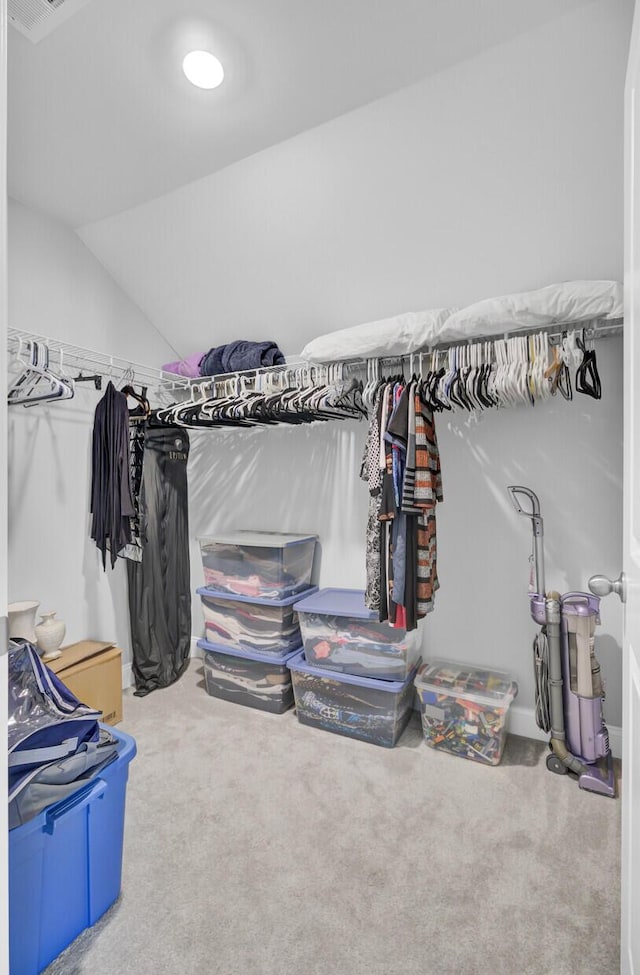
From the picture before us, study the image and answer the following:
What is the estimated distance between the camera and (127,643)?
10.0 feet

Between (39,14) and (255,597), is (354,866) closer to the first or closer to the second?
(255,597)

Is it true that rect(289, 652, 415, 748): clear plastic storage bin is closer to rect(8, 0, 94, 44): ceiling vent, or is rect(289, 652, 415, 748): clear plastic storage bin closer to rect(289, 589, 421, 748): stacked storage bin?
rect(289, 589, 421, 748): stacked storage bin

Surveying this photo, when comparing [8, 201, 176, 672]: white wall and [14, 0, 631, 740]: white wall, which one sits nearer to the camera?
[14, 0, 631, 740]: white wall

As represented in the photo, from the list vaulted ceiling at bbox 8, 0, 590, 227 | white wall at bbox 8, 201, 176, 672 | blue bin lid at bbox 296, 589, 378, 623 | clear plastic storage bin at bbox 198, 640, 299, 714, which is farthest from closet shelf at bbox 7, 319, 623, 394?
clear plastic storage bin at bbox 198, 640, 299, 714

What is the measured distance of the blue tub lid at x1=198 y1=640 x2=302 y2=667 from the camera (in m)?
2.56

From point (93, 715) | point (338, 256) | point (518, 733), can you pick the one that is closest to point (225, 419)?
point (338, 256)

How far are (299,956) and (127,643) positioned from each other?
213cm

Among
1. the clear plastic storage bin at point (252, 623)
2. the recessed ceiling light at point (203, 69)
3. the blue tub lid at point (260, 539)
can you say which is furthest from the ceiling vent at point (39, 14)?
the clear plastic storage bin at point (252, 623)

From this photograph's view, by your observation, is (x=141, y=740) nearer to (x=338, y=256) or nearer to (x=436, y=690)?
(x=436, y=690)

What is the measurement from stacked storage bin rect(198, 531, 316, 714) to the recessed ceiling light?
1981 mm

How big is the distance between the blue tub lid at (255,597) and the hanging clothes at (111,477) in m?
0.55

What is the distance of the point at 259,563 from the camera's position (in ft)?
8.79

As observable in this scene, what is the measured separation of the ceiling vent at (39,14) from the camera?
1497mm

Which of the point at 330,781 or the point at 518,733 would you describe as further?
the point at 518,733
